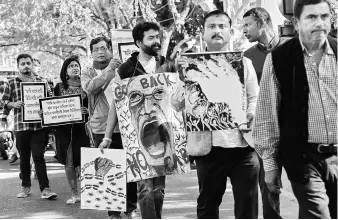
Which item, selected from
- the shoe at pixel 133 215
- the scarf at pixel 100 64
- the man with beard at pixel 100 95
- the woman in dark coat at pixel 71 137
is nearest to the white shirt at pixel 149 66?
the man with beard at pixel 100 95

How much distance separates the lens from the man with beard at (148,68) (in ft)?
18.0

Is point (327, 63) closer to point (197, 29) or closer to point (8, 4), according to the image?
point (8, 4)

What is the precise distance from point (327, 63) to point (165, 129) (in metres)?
2.12

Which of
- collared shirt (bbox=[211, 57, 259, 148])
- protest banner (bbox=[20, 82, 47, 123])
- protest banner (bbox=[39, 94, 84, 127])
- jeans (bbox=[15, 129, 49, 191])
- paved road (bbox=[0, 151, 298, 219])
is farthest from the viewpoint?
protest banner (bbox=[20, 82, 47, 123])

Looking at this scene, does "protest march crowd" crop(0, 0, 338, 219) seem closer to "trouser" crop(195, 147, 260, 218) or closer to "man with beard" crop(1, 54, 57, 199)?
"trouser" crop(195, 147, 260, 218)

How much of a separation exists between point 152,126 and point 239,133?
1.03 m

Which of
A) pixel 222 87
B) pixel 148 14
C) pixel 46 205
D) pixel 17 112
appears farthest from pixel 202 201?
pixel 148 14

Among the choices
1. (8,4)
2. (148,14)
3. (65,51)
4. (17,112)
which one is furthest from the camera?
(65,51)

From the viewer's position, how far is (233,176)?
4816 millimetres

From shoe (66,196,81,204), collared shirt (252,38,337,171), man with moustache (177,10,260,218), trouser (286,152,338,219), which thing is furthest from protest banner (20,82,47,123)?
trouser (286,152,338,219)

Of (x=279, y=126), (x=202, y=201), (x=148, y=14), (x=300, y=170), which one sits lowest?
(x=202, y=201)

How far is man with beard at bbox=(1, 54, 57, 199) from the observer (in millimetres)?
8719

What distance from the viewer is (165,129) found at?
555 cm

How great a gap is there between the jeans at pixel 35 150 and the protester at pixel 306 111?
5.38m
